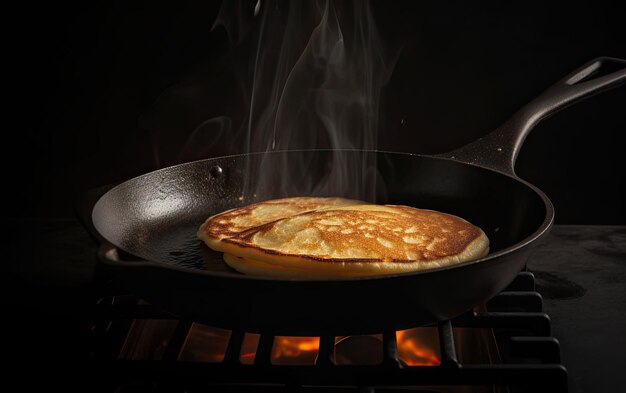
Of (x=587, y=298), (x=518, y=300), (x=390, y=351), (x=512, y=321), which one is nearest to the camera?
(x=390, y=351)

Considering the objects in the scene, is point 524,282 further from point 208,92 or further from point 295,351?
point 208,92

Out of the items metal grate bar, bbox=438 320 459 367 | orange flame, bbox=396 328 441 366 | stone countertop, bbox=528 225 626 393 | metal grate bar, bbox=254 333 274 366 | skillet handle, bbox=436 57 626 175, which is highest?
skillet handle, bbox=436 57 626 175

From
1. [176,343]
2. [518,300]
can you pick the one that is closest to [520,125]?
[518,300]

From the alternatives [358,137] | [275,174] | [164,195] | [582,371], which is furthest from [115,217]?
[582,371]

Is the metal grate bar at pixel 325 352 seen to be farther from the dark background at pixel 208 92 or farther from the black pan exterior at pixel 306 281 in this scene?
the dark background at pixel 208 92

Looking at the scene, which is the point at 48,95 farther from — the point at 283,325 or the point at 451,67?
the point at 283,325

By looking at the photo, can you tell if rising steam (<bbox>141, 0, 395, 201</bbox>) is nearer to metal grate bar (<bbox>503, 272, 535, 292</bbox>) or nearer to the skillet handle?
the skillet handle

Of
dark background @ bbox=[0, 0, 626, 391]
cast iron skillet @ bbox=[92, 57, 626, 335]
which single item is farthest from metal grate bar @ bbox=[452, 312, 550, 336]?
dark background @ bbox=[0, 0, 626, 391]
